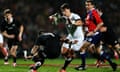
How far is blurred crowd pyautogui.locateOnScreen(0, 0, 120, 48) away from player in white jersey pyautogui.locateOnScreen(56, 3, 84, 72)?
15184mm

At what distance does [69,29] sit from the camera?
1484 centimetres

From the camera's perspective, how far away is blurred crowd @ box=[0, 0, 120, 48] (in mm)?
30969

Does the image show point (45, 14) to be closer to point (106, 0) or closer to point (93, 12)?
point (106, 0)

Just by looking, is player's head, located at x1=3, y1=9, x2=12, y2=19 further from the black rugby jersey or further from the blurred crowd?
the blurred crowd

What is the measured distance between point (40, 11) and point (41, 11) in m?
0.07

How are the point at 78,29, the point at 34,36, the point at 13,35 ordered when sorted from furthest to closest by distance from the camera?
the point at 34,36 → the point at 13,35 → the point at 78,29

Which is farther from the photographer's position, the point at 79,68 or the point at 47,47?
the point at 79,68

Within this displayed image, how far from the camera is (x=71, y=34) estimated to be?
49.4ft

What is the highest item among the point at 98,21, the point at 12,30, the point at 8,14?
the point at 98,21

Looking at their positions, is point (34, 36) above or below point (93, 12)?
below

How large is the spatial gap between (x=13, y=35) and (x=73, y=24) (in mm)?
5754

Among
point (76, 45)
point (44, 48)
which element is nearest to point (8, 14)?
point (76, 45)

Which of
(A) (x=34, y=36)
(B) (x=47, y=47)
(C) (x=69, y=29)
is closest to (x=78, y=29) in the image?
(C) (x=69, y=29)

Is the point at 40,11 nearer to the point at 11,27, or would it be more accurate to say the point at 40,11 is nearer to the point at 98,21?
the point at 11,27
